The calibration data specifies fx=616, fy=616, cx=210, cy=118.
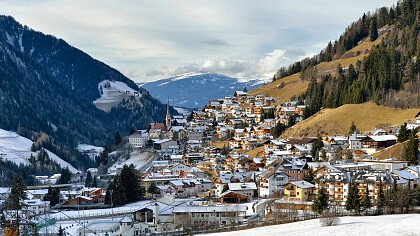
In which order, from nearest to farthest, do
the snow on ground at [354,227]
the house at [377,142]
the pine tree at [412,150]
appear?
the snow on ground at [354,227] < the pine tree at [412,150] < the house at [377,142]

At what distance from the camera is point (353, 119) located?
113 meters

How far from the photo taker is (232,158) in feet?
357

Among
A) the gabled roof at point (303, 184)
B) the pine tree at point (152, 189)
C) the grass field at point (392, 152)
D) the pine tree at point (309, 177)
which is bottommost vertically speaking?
the pine tree at point (152, 189)

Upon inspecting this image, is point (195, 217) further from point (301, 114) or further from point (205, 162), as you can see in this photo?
point (301, 114)

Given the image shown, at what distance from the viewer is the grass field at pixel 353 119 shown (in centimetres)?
10800

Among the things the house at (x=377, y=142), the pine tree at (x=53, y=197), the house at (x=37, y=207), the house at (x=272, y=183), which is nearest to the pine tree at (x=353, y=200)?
the house at (x=272, y=183)

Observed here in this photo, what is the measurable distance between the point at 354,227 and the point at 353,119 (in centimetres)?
6137

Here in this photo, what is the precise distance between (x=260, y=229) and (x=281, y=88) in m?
125

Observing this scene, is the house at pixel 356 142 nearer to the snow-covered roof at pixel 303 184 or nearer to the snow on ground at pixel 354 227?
the snow-covered roof at pixel 303 184

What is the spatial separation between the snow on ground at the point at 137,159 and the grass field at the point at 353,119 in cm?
3607

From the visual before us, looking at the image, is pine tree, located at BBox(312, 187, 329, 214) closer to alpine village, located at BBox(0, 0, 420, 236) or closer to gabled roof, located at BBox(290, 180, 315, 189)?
alpine village, located at BBox(0, 0, 420, 236)

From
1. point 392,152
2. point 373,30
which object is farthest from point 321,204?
point 373,30

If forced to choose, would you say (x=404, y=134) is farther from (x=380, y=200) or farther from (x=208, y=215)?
(x=208, y=215)

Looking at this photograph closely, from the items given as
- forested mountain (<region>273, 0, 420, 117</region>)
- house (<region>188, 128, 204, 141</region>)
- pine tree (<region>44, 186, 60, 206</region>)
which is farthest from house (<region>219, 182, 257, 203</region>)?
house (<region>188, 128, 204, 141</region>)
